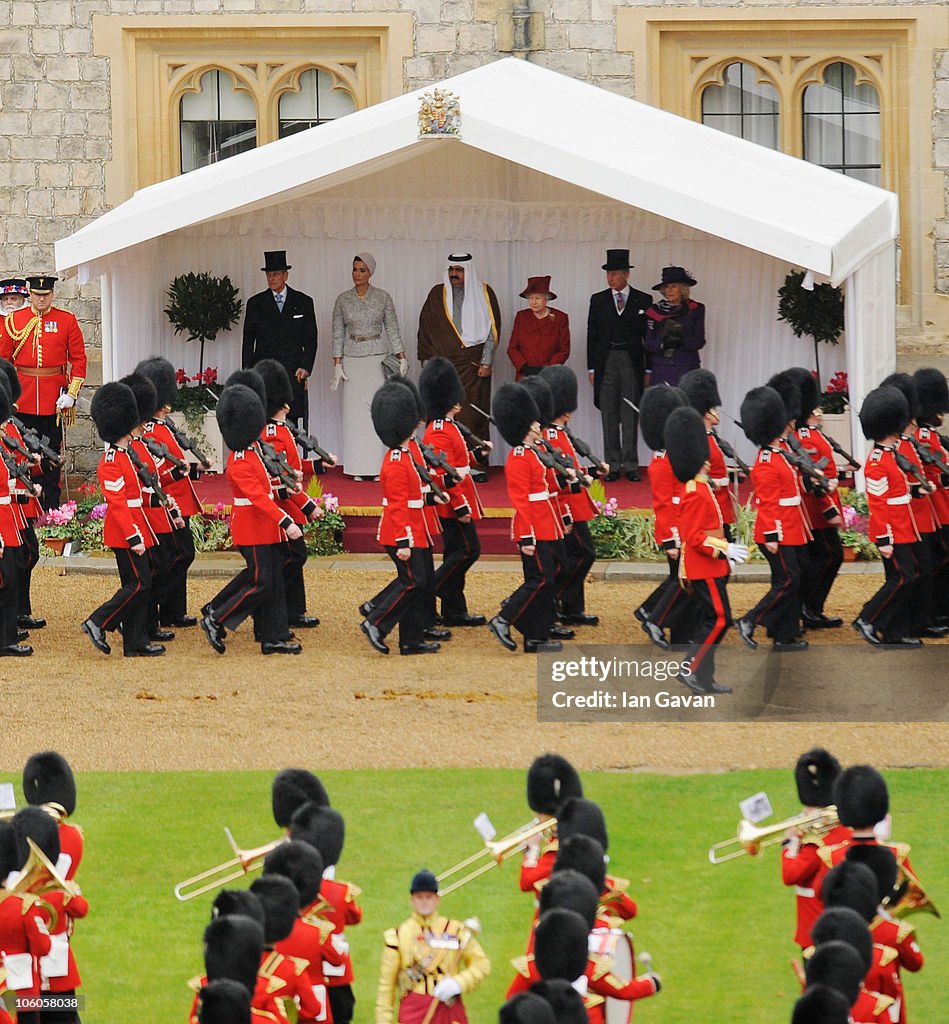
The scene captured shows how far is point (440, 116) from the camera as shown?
524 inches

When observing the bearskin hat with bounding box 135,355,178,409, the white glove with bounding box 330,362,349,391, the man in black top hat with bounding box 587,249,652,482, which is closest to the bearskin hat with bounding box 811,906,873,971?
the bearskin hat with bounding box 135,355,178,409

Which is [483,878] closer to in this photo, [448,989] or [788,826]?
[788,826]

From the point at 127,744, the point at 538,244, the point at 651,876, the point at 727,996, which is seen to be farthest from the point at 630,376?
the point at 727,996

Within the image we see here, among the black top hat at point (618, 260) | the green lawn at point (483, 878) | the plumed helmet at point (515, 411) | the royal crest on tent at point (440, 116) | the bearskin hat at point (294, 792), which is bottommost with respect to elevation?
the green lawn at point (483, 878)

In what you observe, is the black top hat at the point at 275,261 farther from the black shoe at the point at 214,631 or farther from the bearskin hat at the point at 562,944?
the bearskin hat at the point at 562,944

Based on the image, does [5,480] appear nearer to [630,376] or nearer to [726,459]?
[726,459]

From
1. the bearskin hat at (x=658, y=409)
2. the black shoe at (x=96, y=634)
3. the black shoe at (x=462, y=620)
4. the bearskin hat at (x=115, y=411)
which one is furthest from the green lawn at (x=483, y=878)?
the black shoe at (x=462, y=620)

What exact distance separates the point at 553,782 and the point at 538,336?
9147 mm

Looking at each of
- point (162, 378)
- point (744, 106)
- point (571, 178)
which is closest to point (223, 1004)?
point (162, 378)

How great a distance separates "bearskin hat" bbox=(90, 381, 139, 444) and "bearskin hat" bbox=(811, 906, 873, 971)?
243 inches

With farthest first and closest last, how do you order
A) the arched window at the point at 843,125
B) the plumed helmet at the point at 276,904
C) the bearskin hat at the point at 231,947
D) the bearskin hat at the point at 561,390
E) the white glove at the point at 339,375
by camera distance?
the arched window at the point at 843,125 → the white glove at the point at 339,375 → the bearskin hat at the point at 561,390 → the plumed helmet at the point at 276,904 → the bearskin hat at the point at 231,947

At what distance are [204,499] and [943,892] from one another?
799cm

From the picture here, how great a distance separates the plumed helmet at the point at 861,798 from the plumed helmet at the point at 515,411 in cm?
477

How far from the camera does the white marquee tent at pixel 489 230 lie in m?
13.7
